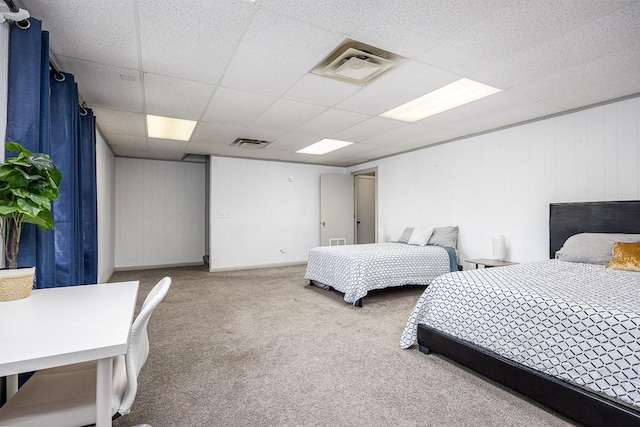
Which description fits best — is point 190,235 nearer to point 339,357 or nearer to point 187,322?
point 187,322

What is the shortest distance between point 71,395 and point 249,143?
468 cm

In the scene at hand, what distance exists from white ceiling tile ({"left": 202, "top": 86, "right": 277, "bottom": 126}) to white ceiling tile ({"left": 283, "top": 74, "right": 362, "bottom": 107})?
1.07 feet

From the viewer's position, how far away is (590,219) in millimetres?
3326

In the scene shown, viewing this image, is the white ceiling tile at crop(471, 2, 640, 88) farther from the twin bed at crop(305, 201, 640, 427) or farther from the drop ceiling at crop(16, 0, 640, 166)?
the twin bed at crop(305, 201, 640, 427)

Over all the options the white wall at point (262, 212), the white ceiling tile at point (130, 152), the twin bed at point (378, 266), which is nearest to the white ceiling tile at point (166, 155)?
the white ceiling tile at point (130, 152)

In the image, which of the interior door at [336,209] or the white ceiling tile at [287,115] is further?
the interior door at [336,209]

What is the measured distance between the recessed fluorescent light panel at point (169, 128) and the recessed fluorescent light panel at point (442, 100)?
2.74 m

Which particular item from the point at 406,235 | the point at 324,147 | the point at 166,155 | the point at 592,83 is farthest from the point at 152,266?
the point at 592,83

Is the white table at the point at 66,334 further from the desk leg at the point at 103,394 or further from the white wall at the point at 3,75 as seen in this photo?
the white wall at the point at 3,75

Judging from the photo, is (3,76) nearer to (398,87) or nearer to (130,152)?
(398,87)

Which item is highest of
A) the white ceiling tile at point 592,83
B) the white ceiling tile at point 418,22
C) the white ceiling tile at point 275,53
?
the white ceiling tile at point 275,53

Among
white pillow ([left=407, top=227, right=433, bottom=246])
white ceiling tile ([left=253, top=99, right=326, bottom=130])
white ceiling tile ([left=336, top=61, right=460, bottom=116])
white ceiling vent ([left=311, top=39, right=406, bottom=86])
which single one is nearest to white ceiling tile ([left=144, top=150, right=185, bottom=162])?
white ceiling tile ([left=253, top=99, right=326, bottom=130])

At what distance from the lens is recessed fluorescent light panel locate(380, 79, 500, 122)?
120 inches

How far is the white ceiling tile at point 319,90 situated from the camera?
113 inches
